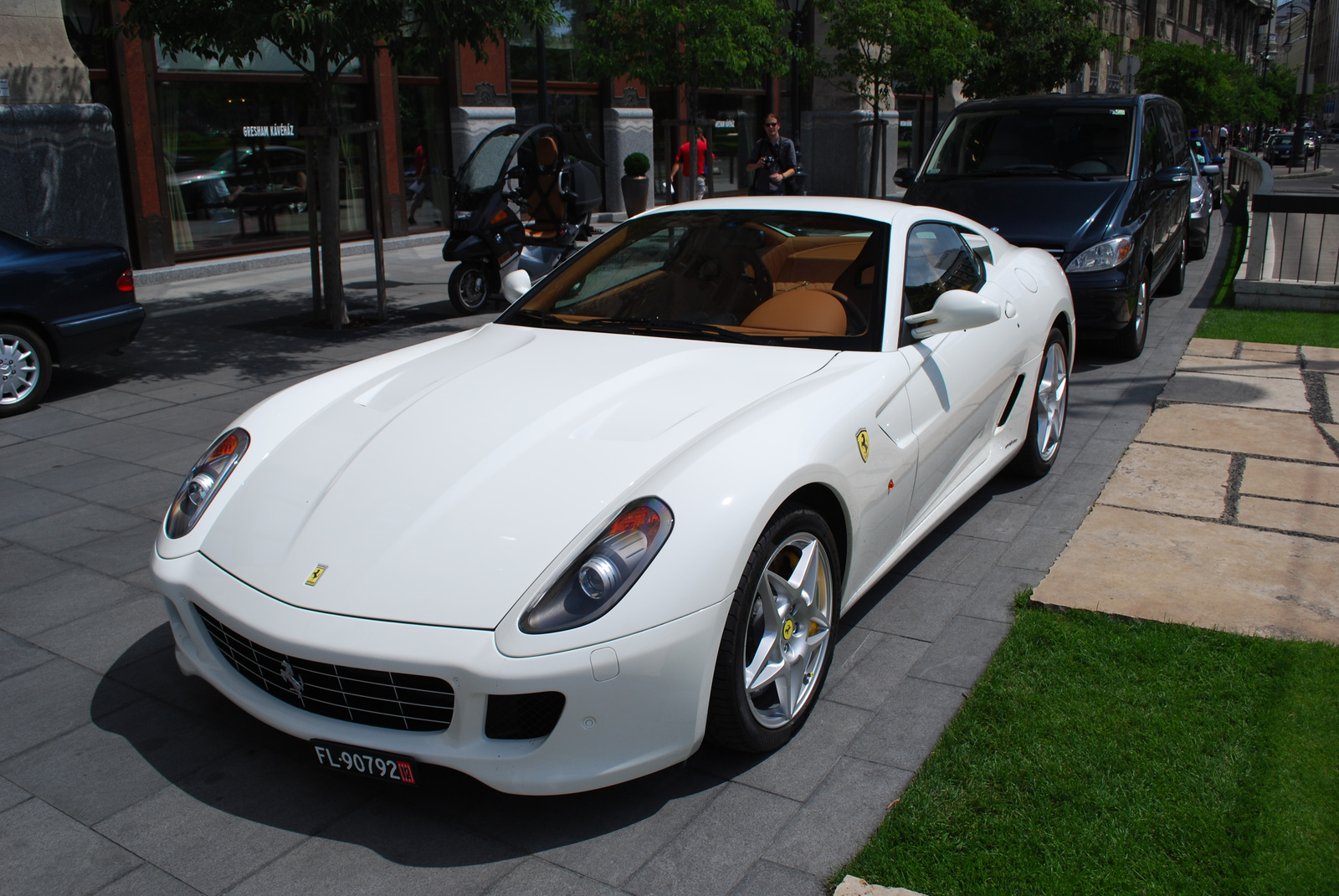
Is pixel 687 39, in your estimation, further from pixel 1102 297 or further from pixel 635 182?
pixel 1102 297

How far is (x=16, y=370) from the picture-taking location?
7.20m

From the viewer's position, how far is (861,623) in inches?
155

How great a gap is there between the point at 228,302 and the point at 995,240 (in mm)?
8981

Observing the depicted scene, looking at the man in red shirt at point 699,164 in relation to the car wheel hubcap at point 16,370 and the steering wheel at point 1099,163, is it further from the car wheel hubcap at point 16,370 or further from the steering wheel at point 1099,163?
the car wheel hubcap at point 16,370

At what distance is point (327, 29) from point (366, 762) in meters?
7.19

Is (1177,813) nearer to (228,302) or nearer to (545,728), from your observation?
(545,728)

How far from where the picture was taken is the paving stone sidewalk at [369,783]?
265 centimetres

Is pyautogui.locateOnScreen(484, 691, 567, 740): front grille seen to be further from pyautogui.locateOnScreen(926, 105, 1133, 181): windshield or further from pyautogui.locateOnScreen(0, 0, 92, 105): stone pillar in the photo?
pyautogui.locateOnScreen(0, 0, 92, 105): stone pillar

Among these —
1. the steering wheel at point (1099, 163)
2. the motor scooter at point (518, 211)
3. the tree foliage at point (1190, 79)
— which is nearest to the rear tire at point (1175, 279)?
the steering wheel at point (1099, 163)

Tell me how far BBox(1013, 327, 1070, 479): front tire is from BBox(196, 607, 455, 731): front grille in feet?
11.2

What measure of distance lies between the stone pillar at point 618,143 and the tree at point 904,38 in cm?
387

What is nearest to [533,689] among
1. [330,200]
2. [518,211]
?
[330,200]

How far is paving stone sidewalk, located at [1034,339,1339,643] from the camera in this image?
3963 millimetres

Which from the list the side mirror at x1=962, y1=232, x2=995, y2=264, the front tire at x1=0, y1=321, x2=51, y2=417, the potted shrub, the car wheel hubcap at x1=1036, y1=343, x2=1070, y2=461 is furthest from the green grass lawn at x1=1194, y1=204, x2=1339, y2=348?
the potted shrub
